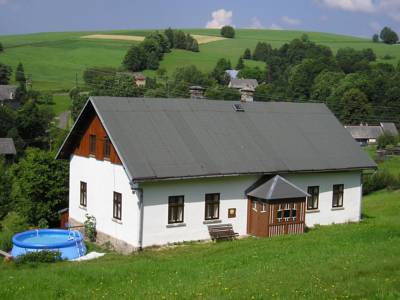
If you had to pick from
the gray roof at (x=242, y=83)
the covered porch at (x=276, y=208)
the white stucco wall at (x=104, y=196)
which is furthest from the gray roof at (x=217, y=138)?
the gray roof at (x=242, y=83)

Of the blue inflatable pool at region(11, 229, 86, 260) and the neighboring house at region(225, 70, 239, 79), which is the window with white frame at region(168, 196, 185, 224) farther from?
the neighboring house at region(225, 70, 239, 79)

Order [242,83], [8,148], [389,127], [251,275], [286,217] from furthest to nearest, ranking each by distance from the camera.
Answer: [242,83], [389,127], [8,148], [286,217], [251,275]

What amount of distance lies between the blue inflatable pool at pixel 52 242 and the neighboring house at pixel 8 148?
155 ft

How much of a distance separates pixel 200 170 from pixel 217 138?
2873 millimetres

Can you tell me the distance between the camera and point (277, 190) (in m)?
25.2

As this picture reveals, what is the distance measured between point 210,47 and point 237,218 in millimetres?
139279

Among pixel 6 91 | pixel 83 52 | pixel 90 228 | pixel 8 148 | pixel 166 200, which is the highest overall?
pixel 83 52

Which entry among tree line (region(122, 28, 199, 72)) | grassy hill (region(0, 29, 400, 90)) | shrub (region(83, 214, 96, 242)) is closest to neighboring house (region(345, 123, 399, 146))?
grassy hill (region(0, 29, 400, 90))

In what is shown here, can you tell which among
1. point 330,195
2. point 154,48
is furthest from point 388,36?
point 330,195

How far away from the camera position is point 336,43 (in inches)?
6678

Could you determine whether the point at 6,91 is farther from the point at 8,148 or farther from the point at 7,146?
the point at 8,148

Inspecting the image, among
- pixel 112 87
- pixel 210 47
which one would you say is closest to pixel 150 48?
pixel 210 47

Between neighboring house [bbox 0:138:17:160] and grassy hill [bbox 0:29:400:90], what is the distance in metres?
40.9

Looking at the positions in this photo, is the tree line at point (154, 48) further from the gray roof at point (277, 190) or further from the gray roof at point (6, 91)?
the gray roof at point (277, 190)
